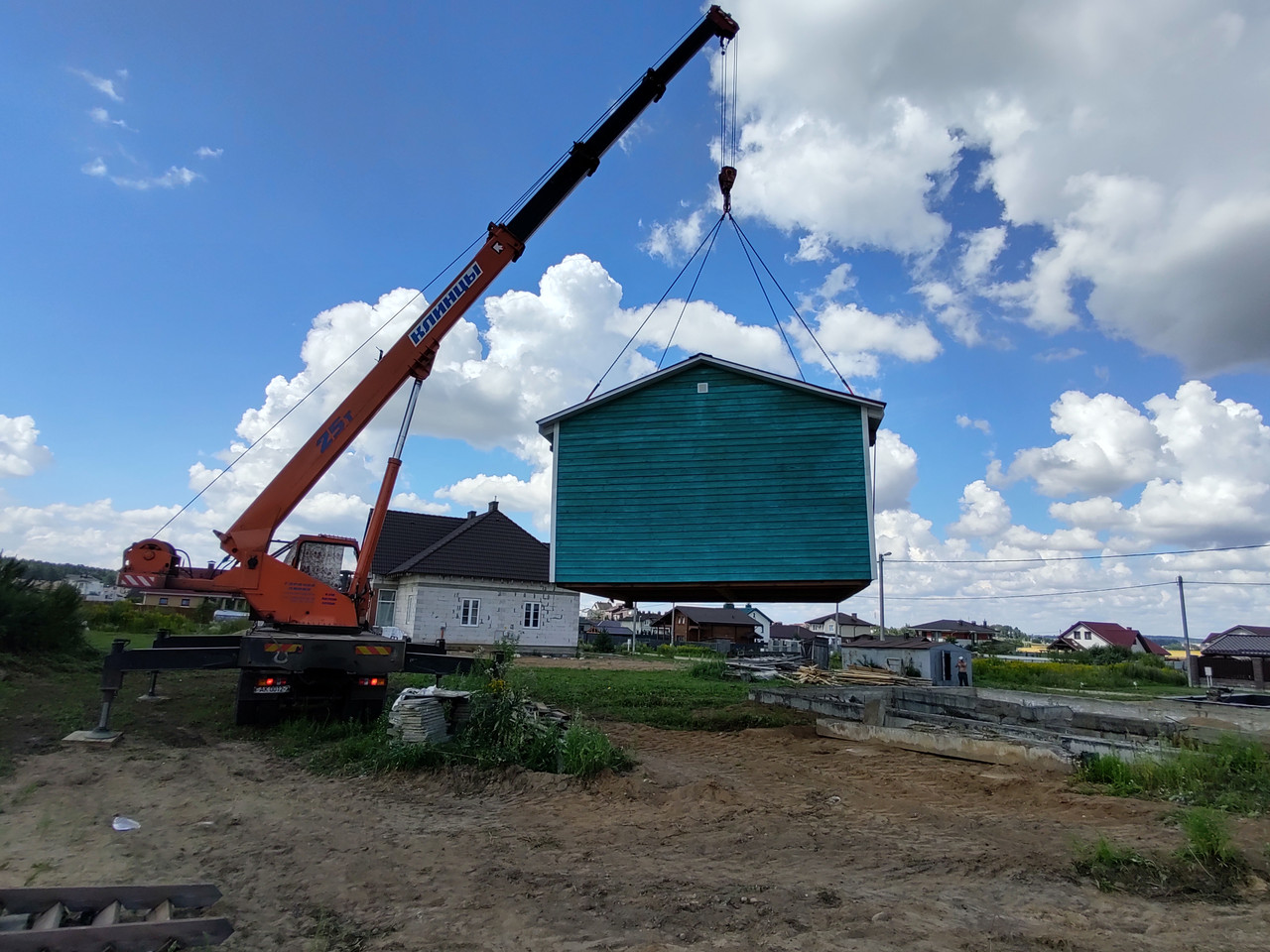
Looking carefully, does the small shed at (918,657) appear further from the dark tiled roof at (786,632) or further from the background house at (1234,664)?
the dark tiled roof at (786,632)

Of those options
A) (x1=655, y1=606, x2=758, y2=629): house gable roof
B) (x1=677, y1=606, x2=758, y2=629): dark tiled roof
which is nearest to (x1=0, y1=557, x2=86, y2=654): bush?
(x1=655, y1=606, x2=758, y2=629): house gable roof

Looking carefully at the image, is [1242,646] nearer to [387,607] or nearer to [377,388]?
[387,607]

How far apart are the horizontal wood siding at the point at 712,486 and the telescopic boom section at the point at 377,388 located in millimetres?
2843

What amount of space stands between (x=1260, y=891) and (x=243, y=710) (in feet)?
37.4

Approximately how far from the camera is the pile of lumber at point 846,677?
74.3ft

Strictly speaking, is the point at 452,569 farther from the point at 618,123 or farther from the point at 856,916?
the point at 856,916

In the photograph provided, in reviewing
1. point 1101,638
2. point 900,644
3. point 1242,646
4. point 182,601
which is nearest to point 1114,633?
point 1101,638

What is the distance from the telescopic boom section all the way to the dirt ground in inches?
89.9

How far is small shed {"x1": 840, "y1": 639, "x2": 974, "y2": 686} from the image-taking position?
26.2 metres

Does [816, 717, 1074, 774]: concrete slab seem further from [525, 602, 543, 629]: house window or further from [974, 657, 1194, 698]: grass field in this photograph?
[525, 602, 543, 629]: house window

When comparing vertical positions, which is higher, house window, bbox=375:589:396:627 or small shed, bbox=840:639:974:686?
house window, bbox=375:589:396:627

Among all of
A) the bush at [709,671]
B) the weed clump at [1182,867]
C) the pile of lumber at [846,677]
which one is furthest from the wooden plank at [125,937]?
the bush at [709,671]

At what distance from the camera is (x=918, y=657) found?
26891 millimetres

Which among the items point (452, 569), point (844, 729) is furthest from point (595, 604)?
point (844, 729)
